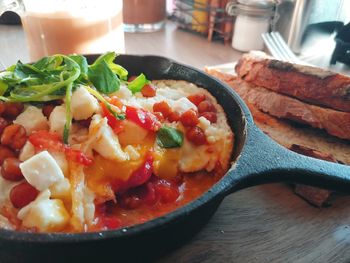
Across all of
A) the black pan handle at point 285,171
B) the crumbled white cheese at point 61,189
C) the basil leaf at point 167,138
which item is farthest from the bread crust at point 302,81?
the crumbled white cheese at point 61,189

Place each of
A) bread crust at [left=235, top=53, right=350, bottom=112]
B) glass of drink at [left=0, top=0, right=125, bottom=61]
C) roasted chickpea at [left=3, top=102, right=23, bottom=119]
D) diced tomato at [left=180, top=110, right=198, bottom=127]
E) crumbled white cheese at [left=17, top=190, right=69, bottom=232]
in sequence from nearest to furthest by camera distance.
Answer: crumbled white cheese at [left=17, top=190, right=69, bottom=232]
roasted chickpea at [left=3, top=102, right=23, bottom=119]
diced tomato at [left=180, top=110, right=198, bottom=127]
bread crust at [left=235, top=53, right=350, bottom=112]
glass of drink at [left=0, top=0, right=125, bottom=61]

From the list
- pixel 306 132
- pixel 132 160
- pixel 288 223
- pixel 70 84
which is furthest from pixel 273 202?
pixel 70 84

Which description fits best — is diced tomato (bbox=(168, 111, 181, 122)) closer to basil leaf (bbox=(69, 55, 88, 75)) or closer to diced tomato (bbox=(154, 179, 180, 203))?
diced tomato (bbox=(154, 179, 180, 203))

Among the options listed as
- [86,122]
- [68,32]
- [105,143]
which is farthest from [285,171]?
[68,32]

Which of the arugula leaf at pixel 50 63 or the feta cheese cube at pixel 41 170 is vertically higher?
the arugula leaf at pixel 50 63

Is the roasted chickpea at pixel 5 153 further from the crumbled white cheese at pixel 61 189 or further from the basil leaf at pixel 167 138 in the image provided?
the basil leaf at pixel 167 138

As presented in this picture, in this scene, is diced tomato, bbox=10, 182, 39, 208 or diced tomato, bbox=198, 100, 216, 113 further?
diced tomato, bbox=198, 100, 216, 113

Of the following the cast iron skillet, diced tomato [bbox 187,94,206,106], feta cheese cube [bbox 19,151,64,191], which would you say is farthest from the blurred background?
feta cheese cube [bbox 19,151,64,191]
